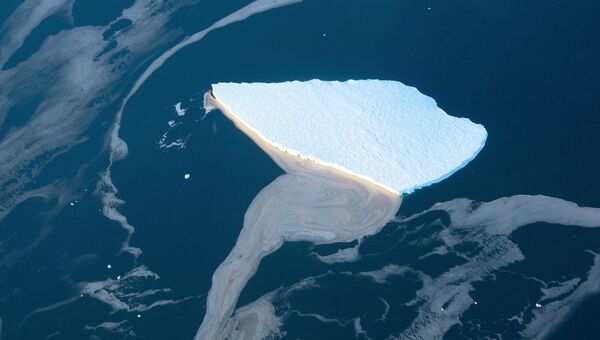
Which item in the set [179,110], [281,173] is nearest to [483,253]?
[281,173]

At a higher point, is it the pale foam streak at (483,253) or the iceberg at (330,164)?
the iceberg at (330,164)

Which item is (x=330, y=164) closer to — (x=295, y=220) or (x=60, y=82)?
(x=295, y=220)

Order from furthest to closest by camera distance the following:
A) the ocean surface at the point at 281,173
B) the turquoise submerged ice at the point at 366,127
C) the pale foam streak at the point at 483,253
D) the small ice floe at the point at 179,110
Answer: the small ice floe at the point at 179,110
the turquoise submerged ice at the point at 366,127
the ocean surface at the point at 281,173
the pale foam streak at the point at 483,253

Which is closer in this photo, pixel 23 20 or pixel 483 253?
pixel 483 253

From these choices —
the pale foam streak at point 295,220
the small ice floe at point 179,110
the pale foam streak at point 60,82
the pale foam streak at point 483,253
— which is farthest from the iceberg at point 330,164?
the pale foam streak at point 60,82

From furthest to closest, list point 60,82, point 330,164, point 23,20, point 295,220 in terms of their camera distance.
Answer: point 23,20
point 60,82
point 330,164
point 295,220

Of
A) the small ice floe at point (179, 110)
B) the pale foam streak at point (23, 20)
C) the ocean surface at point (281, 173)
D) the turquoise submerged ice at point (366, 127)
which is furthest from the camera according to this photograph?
the pale foam streak at point (23, 20)

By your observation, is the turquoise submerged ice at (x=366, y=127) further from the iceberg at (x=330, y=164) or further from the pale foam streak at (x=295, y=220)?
the pale foam streak at (x=295, y=220)
